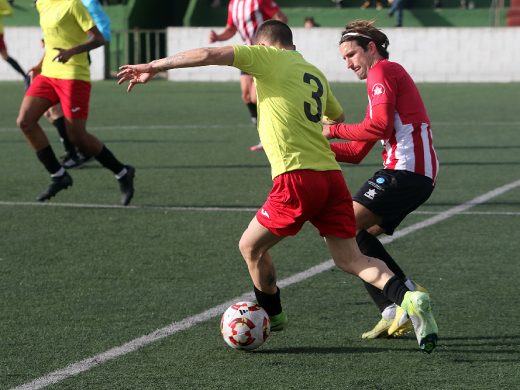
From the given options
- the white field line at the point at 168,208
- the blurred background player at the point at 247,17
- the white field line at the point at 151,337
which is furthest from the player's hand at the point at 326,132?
the blurred background player at the point at 247,17

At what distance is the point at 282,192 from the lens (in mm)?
5898

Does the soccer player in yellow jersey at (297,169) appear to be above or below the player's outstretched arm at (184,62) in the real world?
below

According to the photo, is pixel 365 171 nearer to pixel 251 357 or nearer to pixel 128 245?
pixel 128 245

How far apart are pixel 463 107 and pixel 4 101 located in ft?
30.6

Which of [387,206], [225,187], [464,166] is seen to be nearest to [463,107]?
[464,166]

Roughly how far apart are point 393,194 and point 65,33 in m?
5.70

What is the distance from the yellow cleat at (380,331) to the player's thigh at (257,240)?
2.37 feet

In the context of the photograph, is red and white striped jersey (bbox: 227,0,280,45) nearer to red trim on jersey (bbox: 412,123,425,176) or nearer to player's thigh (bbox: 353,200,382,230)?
red trim on jersey (bbox: 412,123,425,176)

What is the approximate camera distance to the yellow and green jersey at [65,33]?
11055mm

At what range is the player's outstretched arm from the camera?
5520 mm

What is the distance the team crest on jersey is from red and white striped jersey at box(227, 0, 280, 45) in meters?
9.88

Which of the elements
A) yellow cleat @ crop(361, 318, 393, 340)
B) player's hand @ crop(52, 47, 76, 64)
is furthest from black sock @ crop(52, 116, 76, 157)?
yellow cleat @ crop(361, 318, 393, 340)

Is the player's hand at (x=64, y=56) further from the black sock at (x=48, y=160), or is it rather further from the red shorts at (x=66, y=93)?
the black sock at (x=48, y=160)

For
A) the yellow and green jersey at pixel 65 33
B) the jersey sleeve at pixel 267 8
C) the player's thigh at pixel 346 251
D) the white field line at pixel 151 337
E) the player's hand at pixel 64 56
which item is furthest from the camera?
the jersey sleeve at pixel 267 8
